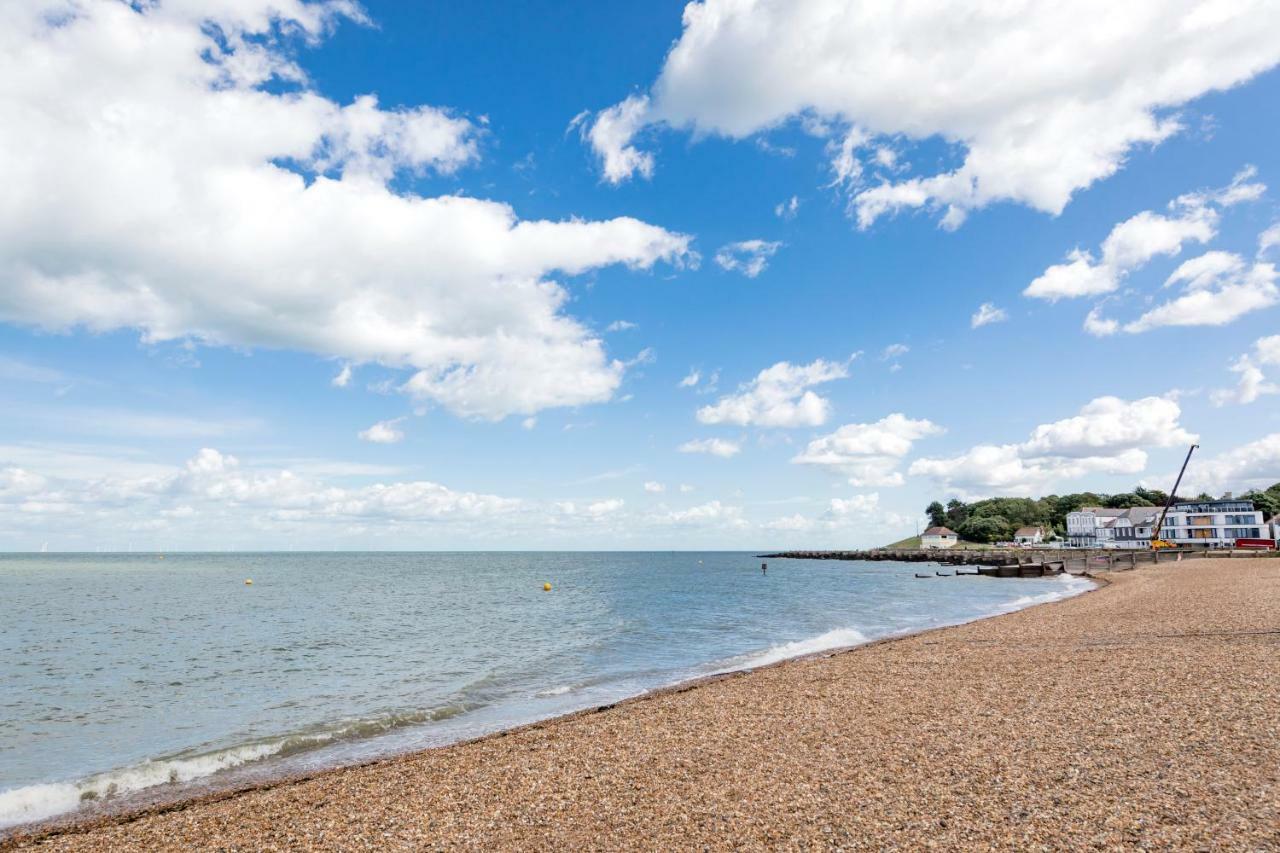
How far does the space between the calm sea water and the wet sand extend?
3.18m

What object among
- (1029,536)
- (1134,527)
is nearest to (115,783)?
(1134,527)

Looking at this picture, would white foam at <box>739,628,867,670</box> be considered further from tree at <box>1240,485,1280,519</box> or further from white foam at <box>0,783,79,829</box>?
tree at <box>1240,485,1280,519</box>

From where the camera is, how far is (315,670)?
23219mm

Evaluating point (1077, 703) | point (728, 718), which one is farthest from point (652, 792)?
point (1077, 703)

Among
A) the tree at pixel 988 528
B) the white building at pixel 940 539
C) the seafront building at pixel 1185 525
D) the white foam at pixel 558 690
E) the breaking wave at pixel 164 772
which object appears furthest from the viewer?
the white building at pixel 940 539

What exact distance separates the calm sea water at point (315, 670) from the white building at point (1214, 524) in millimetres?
91320

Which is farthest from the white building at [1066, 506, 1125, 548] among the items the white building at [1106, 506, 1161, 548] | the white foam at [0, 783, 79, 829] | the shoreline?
the white foam at [0, 783, 79, 829]

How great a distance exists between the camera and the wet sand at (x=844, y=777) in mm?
7129

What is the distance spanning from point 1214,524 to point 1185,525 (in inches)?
167

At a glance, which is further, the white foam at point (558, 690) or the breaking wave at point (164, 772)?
the white foam at point (558, 690)

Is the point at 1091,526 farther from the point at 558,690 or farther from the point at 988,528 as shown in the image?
the point at 558,690

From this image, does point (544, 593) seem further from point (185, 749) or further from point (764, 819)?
point (764, 819)

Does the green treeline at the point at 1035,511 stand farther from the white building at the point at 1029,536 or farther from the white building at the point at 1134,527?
the white building at the point at 1134,527

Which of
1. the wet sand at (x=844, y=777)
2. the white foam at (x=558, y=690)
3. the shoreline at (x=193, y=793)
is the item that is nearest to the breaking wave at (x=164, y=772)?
the shoreline at (x=193, y=793)
